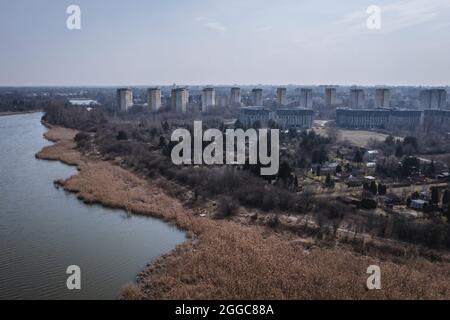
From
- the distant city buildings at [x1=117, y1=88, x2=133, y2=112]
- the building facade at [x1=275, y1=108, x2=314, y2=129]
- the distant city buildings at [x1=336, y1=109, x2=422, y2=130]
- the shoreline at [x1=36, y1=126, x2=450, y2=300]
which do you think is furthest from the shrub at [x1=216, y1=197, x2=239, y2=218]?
the distant city buildings at [x1=117, y1=88, x2=133, y2=112]

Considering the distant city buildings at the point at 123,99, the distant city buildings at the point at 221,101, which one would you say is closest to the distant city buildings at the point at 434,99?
the distant city buildings at the point at 221,101

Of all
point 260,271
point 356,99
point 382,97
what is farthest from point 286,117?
point 260,271

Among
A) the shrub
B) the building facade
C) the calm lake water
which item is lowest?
the calm lake water

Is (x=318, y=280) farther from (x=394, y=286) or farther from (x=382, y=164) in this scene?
(x=382, y=164)

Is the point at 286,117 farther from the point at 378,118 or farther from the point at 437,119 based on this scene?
the point at 437,119

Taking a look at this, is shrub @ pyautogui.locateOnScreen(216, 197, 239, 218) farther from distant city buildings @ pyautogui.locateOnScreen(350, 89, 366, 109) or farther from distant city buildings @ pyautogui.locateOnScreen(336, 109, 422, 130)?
distant city buildings @ pyautogui.locateOnScreen(350, 89, 366, 109)
